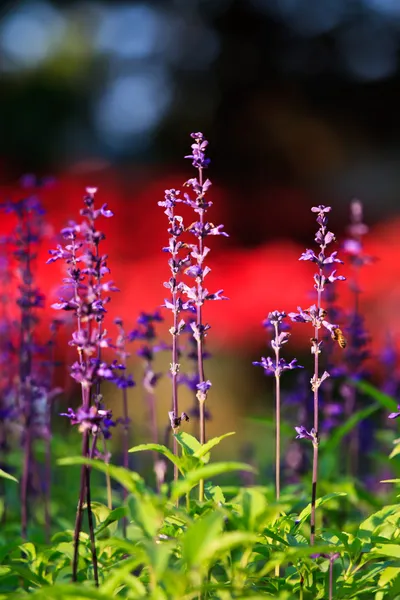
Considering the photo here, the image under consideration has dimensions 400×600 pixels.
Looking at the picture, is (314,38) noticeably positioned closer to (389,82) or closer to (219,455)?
(389,82)

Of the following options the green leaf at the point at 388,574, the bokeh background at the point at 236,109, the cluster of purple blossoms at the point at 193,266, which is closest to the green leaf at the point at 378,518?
the green leaf at the point at 388,574

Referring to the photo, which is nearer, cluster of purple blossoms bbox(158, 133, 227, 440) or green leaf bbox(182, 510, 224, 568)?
green leaf bbox(182, 510, 224, 568)

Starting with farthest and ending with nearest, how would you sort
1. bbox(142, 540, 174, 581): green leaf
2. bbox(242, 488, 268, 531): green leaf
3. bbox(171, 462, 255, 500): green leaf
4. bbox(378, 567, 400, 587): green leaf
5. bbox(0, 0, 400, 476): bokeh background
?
bbox(0, 0, 400, 476): bokeh background, bbox(378, 567, 400, 587): green leaf, bbox(242, 488, 268, 531): green leaf, bbox(171, 462, 255, 500): green leaf, bbox(142, 540, 174, 581): green leaf

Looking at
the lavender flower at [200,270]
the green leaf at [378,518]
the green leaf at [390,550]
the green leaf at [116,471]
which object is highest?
the lavender flower at [200,270]

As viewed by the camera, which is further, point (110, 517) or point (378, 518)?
point (378, 518)

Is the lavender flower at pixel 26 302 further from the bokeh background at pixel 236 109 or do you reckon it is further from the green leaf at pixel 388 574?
the bokeh background at pixel 236 109

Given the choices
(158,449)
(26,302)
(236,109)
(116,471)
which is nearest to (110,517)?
(158,449)

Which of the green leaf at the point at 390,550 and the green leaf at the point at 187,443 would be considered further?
the green leaf at the point at 187,443

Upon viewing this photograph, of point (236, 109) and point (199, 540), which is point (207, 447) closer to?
point (199, 540)

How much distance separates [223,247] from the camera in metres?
9.81

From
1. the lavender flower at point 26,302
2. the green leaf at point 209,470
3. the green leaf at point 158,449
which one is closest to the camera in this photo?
the green leaf at point 209,470

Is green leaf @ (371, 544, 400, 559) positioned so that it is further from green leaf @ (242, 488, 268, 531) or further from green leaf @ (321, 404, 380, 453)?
green leaf @ (321, 404, 380, 453)

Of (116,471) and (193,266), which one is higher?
(193,266)

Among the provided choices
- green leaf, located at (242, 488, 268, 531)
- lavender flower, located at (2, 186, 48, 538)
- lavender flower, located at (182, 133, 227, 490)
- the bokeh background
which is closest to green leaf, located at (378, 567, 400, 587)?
green leaf, located at (242, 488, 268, 531)
